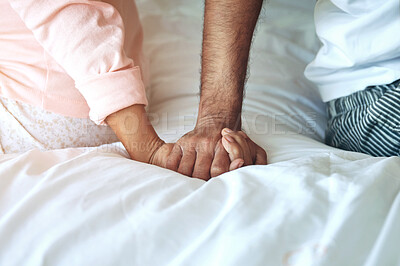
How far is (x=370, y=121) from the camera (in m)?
0.71

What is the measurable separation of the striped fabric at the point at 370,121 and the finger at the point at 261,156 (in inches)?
7.7

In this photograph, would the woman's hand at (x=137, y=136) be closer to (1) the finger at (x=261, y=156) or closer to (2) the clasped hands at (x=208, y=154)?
(2) the clasped hands at (x=208, y=154)

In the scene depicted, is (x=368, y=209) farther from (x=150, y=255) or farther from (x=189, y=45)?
(x=189, y=45)

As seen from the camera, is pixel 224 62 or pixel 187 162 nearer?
pixel 187 162

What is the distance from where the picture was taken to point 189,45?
3.53ft

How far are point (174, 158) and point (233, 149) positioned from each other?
0.10 meters

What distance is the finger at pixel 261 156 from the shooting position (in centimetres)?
66

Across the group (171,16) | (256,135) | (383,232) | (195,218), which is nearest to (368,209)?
(383,232)

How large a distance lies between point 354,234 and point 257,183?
119mm

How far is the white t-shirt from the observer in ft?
2.21

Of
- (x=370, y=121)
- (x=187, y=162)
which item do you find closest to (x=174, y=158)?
(x=187, y=162)

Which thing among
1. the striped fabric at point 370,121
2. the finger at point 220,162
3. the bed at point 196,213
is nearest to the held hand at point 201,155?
the finger at point 220,162

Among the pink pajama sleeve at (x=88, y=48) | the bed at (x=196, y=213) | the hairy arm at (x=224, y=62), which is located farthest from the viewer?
the hairy arm at (x=224, y=62)

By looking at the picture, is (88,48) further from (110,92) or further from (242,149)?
(242,149)
